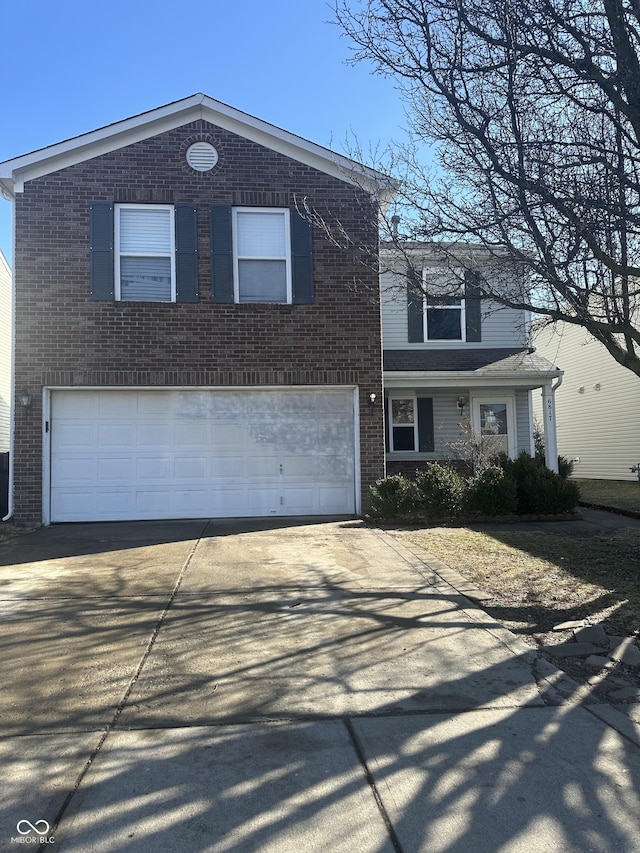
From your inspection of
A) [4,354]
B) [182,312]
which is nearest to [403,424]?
[182,312]

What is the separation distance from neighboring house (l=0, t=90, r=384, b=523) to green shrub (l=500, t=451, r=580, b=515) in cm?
249

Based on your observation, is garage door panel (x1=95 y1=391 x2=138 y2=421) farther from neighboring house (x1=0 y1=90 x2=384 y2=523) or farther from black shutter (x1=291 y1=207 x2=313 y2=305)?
black shutter (x1=291 y1=207 x2=313 y2=305)

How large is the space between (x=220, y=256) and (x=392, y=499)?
5.22 m

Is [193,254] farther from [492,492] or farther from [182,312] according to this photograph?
[492,492]

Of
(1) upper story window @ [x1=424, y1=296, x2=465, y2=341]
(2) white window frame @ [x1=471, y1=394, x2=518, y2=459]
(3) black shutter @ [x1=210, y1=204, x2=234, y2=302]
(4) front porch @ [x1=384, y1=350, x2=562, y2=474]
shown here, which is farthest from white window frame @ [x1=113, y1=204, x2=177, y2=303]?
(2) white window frame @ [x1=471, y1=394, x2=518, y2=459]

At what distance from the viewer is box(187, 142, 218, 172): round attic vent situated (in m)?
11.4

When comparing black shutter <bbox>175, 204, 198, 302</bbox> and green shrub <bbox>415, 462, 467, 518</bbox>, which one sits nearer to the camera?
green shrub <bbox>415, 462, 467, 518</bbox>

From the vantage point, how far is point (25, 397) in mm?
10594

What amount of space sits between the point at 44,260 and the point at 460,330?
9308mm

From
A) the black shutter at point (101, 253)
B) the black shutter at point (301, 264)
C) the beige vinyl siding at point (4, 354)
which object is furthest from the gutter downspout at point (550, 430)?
the beige vinyl siding at point (4, 354)

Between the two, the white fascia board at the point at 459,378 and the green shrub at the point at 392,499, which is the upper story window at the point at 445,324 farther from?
the green shrub at the point at 392,499

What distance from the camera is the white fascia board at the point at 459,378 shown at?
13531 mm

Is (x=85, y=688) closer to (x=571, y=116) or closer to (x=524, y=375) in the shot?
(x=571, y=116)

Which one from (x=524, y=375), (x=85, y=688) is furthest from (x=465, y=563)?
(x=524, y=375)
